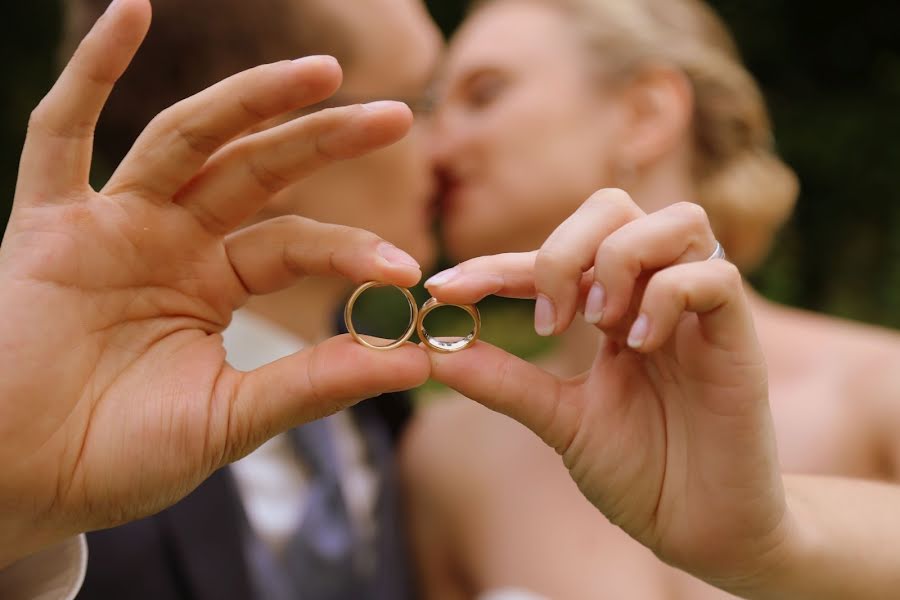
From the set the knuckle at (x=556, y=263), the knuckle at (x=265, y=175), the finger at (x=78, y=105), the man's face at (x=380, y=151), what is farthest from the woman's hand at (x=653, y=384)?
the man's face at (x=380, y=151)

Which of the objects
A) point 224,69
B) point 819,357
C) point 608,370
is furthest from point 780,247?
point 608,370

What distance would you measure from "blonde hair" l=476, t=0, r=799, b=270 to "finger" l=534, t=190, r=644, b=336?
195 cm

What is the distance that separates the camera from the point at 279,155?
4.85 feet

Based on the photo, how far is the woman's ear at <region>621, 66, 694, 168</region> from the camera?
125 inches

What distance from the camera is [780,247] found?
25.6 ft

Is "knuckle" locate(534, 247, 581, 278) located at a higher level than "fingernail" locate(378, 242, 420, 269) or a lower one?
higher

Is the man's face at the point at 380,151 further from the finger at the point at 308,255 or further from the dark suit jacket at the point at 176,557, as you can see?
the finger at the point at 308,255

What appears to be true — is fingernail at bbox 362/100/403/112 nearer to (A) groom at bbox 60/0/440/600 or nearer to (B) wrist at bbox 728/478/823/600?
(B) wrist at bbox 728/478/823/600

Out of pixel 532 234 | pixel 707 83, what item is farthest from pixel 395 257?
pixel 707 83

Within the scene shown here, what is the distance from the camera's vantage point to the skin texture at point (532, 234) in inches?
110

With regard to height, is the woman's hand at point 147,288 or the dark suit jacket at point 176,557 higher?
the woman's hand at point 147,288

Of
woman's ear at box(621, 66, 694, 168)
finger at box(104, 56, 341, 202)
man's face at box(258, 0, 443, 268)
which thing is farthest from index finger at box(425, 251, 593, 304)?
woman's ear at box(621, 66, 694, 168)

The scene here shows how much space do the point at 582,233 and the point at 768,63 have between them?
7.48m

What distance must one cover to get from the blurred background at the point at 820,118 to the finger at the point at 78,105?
20.8 ft
